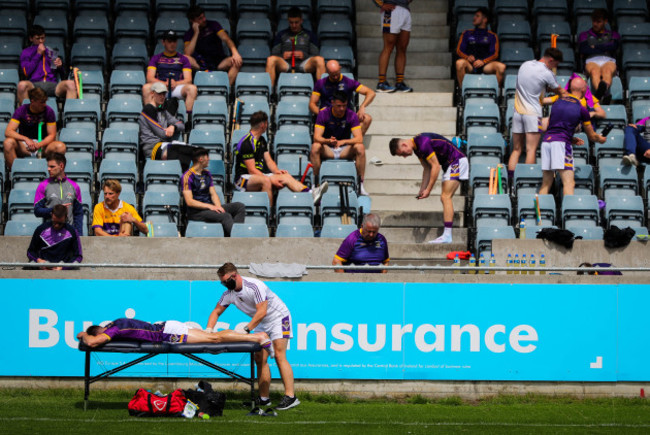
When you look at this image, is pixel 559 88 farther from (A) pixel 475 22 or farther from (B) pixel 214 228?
(B) pixel 214 228

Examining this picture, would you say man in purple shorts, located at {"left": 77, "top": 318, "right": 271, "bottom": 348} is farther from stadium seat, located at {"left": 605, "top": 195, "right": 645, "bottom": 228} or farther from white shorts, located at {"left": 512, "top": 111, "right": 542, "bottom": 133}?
white shorts, located at {"left": 512, "top": 111, "right": 542, "bottom": 133}

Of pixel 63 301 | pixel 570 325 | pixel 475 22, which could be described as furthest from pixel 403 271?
pixel 475 22

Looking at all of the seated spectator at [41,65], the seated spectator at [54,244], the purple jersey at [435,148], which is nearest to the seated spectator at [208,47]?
the seated spectator at [41,65]

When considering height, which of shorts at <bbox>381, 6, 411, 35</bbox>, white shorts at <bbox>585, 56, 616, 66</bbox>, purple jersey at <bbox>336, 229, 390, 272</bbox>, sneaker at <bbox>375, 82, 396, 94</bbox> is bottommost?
A: purple jersey at <bbox>336, 229, 390, 272</bbox>

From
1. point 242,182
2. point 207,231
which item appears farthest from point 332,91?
point 207,231

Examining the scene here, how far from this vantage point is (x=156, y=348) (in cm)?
1116

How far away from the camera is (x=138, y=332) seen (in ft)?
36.8

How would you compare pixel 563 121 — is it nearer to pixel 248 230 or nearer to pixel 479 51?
pixel 479 51

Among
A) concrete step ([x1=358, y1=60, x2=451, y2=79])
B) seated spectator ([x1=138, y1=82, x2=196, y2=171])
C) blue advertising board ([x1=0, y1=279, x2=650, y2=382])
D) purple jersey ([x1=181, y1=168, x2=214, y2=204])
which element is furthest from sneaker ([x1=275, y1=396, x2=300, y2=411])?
concrete step ([x1=358, y1=60, x2=451, y2=79])

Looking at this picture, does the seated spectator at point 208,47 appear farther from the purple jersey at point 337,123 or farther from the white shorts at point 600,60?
the white shorts at point 600,60

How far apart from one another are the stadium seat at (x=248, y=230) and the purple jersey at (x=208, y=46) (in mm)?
4773

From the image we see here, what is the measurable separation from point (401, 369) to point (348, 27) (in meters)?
7.90

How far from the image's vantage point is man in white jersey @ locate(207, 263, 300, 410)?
37.4 feet

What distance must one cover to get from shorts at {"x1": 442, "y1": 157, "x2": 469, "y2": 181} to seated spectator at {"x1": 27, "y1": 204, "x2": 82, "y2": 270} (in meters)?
5.10
